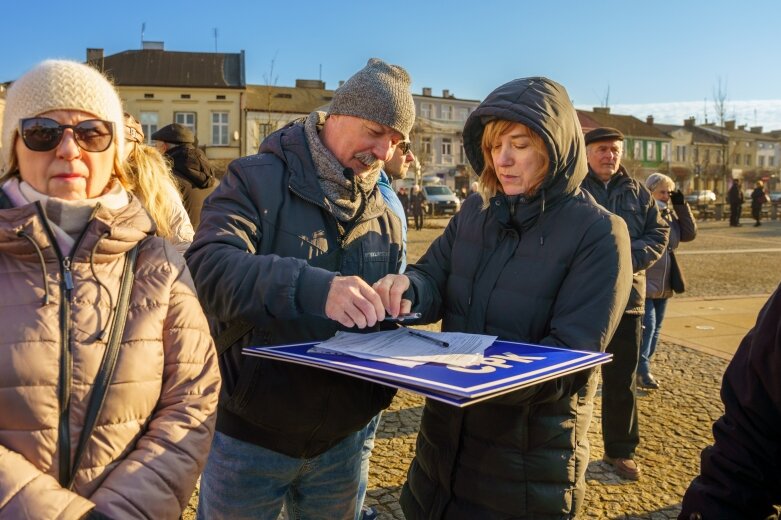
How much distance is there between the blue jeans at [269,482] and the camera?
82.9 inches

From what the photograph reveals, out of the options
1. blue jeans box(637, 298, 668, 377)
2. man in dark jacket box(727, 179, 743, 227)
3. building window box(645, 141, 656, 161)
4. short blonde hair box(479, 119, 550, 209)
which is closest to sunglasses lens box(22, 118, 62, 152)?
short blonde hair box(479, 119, 550, 209)

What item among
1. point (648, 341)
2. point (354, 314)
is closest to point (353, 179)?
point (354, 314)

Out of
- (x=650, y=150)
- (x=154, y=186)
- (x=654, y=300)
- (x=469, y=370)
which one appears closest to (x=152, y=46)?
(x=654, y=300)

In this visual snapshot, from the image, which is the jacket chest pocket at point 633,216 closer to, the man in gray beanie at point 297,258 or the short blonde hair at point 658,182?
the short blonde hair at point 658,182

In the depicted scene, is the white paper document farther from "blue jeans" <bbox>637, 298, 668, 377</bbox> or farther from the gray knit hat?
"blue jeans" <bbox>637, 298, 668, 377</bbox>

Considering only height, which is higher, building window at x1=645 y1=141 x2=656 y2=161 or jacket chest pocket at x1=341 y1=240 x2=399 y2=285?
building window at x1=645 y1=141 x2=656 y2=161

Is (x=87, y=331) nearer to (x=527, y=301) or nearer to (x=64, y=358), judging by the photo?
(x=64, y=358)

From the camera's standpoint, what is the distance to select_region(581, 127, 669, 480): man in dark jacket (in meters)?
4.01

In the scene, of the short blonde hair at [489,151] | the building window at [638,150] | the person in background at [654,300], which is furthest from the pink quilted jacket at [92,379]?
the building window at [638,150]

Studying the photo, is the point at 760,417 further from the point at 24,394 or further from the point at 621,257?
the point at 24,394

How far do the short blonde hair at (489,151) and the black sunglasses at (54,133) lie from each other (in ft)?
3.94

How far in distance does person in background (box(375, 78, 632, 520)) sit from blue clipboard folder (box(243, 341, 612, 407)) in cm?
18

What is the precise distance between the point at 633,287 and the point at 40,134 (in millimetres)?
3454

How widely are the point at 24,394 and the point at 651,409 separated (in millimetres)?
4692
